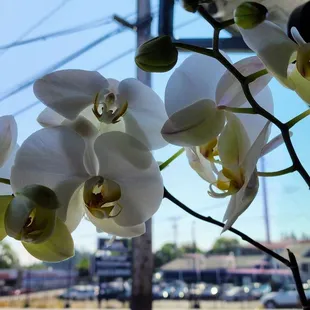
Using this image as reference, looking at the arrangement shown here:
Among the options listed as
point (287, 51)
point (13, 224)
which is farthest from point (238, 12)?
point (13, 224)

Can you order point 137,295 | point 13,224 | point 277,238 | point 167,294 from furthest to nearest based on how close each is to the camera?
1. point 167,294
2. point 277,238
3. point 137,295
4. point 13,224

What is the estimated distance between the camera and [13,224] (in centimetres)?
21

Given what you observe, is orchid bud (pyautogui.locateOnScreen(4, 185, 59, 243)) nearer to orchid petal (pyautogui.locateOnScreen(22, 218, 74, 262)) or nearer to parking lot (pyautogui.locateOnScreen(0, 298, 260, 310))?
orchid petal (pyautogui.locateOnScreen(22, 218, 74, 262))

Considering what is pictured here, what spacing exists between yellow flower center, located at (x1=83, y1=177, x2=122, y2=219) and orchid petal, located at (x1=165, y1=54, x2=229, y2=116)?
55 mm

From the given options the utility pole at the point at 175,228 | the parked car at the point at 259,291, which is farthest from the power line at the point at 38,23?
the parked car at the point at 259,291

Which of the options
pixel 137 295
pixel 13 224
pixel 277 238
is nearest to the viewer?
pixel 13 224

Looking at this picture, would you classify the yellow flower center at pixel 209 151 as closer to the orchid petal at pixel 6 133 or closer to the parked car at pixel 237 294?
the orchid petal at pixel 6 133

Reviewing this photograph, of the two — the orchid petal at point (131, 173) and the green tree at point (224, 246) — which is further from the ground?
the green tree at point (224, 246)

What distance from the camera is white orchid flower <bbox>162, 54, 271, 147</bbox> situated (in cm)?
22

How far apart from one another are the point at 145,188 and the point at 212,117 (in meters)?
0.05

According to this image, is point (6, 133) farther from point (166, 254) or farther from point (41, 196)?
point (166, 254)

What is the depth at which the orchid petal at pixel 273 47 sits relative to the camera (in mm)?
216

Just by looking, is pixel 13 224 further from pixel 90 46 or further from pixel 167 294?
pixel 167 294

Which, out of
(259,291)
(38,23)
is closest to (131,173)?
(38,23)
